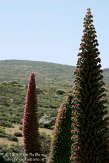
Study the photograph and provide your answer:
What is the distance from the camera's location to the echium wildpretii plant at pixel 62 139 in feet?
15.4

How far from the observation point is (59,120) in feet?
15.6

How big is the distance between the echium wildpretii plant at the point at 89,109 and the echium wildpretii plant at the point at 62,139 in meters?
0.30

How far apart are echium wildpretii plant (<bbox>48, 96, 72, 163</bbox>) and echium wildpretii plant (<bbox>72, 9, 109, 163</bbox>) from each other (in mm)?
304

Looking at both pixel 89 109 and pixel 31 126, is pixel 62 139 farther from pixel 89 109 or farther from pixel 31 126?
pixel 89 109

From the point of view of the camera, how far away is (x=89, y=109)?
421 centimetres

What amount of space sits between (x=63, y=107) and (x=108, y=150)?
1.01 meters

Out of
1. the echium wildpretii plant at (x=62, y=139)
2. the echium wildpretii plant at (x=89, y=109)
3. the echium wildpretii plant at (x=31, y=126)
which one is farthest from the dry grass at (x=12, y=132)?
the echium wildpretii plant at (x=89, y=109)

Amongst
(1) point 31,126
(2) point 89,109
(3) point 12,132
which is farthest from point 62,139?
(3) point 12,132

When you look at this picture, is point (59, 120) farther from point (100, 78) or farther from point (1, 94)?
point (1, 94)

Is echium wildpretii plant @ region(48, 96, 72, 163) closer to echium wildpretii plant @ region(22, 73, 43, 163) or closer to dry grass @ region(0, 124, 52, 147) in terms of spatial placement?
echium wildpretii plant @ region(22, 73, 43, 163)

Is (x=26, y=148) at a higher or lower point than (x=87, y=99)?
lower

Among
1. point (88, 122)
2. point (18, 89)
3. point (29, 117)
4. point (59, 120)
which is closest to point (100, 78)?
point (88, 122)

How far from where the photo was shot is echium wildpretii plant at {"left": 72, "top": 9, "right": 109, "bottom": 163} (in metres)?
4.18

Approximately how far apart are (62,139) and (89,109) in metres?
0.73
